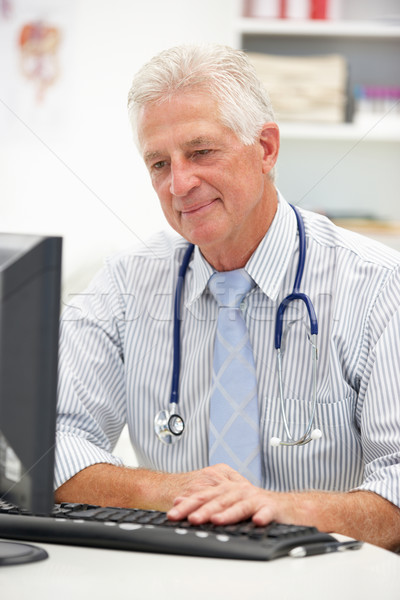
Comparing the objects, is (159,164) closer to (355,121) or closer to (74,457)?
(74,457)

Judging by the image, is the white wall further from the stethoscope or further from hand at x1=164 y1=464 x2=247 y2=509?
hand at x1=164 y1=464 x2=247 y2=509

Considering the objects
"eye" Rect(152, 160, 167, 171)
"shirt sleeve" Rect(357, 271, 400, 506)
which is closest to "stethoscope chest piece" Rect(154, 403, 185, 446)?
"shirt sleeve" Rect(357, 271, 400, 506)

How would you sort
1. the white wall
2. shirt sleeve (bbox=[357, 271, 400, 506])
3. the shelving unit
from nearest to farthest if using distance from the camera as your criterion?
shirt sleeve (bbox=[357, 271, 400, 506])
the white wall
the shelving unit

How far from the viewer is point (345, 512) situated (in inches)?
39.0

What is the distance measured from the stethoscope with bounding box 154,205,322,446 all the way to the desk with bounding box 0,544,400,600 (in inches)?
18.0

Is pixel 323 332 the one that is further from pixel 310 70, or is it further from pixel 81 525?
pixel 310 70

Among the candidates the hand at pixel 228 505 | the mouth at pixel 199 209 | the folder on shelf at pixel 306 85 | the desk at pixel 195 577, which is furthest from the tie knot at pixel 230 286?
the folder on shelf at pixel 306 85

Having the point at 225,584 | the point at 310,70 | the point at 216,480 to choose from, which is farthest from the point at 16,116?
the point at 225,584

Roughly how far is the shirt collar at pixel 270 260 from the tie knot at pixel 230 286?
16 mm

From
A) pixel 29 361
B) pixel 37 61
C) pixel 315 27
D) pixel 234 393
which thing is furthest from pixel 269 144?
pixel 37 61

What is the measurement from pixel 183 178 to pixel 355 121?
1465 mm

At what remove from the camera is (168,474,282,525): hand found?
2.82 feet

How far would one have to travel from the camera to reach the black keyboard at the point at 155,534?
77 centimetres

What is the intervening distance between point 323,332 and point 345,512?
0.37 m
